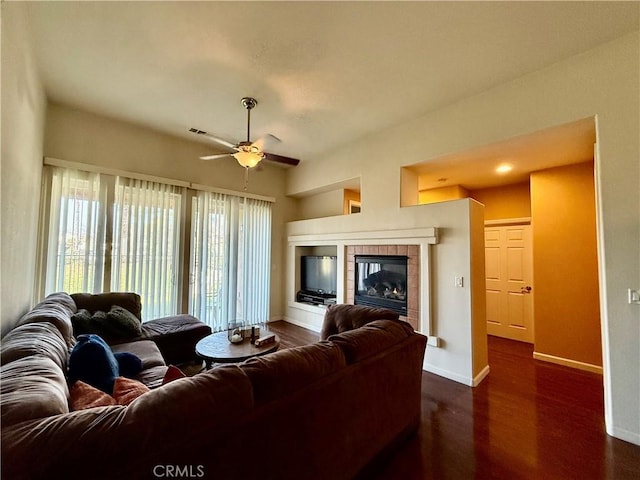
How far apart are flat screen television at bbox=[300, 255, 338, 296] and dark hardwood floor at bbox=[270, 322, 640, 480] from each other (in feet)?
7.47

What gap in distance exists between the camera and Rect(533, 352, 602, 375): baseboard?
329cm

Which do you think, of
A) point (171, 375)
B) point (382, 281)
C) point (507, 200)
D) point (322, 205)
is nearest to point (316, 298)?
point (382, 281)

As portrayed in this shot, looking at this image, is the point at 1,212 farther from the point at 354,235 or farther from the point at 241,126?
the point at 354,235

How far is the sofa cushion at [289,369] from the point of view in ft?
3.96

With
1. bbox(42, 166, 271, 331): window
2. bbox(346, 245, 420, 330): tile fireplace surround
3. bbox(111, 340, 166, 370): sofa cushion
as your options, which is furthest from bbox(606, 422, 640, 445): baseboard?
bbox(111, 340, 166, 370): sofa cushion

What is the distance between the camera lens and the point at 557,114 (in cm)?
258

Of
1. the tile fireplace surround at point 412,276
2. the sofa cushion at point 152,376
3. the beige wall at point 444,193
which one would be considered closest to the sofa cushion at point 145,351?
the sofa cushion at point 152,376

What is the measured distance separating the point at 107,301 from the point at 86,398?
8.44 feet

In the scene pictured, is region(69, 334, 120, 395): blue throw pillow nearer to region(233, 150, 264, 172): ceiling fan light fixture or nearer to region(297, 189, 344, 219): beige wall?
region(233, 150, 264, 172): ceiling fan light fixture

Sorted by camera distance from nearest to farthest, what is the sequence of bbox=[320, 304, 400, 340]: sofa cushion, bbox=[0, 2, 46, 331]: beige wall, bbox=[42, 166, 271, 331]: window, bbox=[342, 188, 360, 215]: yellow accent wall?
bbox=[0, 2, 46, 331]: beige wall < bbox=[320, 304, 400, 340]: sofa cushion < bbox=[42, 166, 271, 331]: window < bbox=[342, 188, 360, 215]: yellow accent wall

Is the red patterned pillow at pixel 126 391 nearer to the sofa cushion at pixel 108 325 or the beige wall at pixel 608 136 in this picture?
the sofa cushion at pixel 108 325

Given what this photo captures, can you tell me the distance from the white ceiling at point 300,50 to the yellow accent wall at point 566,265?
1726 millimetres

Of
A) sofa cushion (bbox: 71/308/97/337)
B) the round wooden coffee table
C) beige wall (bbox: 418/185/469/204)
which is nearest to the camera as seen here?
the round wooden coffee table

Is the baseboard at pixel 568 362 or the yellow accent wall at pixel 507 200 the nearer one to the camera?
the baseboard at pixel 568 362
